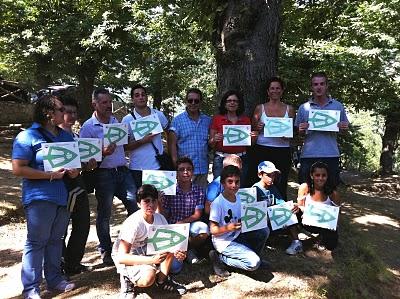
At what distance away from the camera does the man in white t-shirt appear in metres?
4.60

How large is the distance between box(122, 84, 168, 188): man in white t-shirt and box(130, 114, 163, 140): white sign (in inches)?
2.0

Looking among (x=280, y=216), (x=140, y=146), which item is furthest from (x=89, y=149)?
(x=280, y=216)

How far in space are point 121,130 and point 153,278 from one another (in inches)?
64.7

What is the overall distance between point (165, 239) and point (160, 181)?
0.74 m

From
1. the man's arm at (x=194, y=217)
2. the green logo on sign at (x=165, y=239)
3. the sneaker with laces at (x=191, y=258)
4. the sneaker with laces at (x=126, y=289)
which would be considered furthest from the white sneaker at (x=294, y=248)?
the sneaker with laces at (x=126, y=289)

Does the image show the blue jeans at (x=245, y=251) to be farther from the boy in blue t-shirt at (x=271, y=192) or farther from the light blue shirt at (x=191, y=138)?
the light blue shirt at (x=191, y=138)

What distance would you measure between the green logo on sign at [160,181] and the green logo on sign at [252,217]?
0.86 meters

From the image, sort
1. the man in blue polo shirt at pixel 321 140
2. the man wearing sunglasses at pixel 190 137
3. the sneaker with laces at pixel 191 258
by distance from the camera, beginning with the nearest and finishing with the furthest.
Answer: the sneaker with laces at pixel 191 258 → the man wearing sunglasses at pixel 190 137 → the man in blue polo shirt at pixel 321 140

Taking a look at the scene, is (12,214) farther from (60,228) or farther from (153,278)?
(153,278)

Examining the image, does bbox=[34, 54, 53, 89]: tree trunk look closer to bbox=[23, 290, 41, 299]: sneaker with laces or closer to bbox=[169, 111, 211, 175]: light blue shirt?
bbox=[169, 111, 211, 175]: light blue shirt

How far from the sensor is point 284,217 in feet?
15.6

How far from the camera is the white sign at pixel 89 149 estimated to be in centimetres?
416

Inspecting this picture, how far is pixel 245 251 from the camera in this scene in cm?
418

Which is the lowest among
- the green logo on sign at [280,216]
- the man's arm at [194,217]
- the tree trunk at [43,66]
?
the green logo on sign at [280,216]
